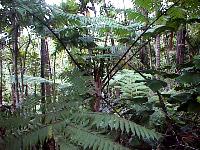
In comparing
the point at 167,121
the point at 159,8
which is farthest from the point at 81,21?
the point at 167,121

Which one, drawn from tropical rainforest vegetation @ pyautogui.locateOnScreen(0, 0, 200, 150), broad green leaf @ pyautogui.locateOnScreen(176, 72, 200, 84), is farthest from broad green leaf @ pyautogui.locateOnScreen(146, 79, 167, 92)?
broad green leaf @ pyautogui.locateOnScreen(176, 72, 200, 84)

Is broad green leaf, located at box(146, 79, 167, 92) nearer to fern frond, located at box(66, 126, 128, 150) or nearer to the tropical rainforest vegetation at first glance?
the tropical rainforest vegetation

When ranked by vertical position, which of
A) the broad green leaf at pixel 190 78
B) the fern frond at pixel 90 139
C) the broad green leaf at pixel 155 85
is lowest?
the fern frond at pixel 90 139

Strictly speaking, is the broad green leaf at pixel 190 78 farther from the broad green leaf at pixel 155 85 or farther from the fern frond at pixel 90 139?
the fern frond at pixel 90 139

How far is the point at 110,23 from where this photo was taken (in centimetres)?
321

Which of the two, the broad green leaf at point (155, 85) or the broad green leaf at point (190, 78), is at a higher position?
the broad green leaf at point (190, 78)

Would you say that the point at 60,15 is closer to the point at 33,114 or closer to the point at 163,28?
the point at 163,28

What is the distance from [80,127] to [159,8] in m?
1.87

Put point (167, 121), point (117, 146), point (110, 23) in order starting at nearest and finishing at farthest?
point (117, 146) → point (167, 121) → point (110, 23)

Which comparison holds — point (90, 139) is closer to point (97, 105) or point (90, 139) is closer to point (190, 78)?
point (97, 105)

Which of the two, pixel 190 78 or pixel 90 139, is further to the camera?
pixel 190 78

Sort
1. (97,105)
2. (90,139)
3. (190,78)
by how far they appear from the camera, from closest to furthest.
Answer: (90,139) → (190,78) → (97,105)

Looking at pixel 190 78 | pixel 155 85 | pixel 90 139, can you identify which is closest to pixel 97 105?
pixel 155 85

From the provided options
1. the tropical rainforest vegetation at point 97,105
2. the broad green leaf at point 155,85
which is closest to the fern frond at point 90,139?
the tropical rainforest vegetation at point 97,105
